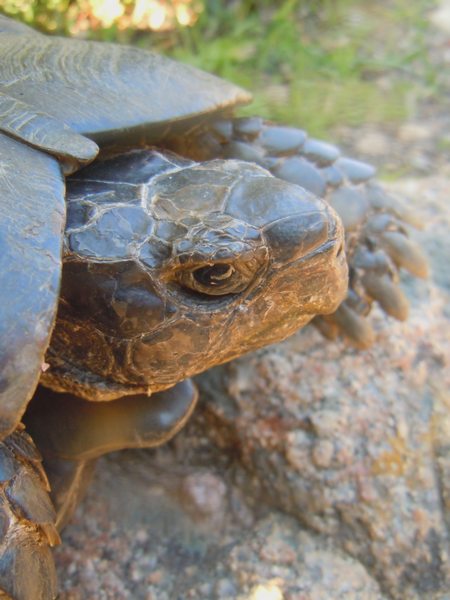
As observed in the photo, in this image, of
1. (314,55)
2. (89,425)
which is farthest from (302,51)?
(89,425)

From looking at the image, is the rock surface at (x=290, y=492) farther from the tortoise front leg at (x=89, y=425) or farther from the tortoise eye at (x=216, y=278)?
the tortoise eye at (x=216, y=278)

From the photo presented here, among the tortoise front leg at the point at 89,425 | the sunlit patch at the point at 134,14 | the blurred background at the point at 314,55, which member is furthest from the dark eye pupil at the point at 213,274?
the sunlit patch at the point at 134,14

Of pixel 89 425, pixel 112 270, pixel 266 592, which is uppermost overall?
pixel 112 270

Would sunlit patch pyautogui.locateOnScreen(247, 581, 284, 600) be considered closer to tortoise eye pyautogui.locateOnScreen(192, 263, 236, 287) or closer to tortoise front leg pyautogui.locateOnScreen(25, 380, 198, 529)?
tortoise front leg pyautogui.locateOnScreen(25, 380, 198, 529)

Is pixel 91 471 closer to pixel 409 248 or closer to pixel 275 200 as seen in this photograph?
pixel 275 200

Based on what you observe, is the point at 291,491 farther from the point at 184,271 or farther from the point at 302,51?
the point at 302,51

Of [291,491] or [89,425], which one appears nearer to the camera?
[89,425]
